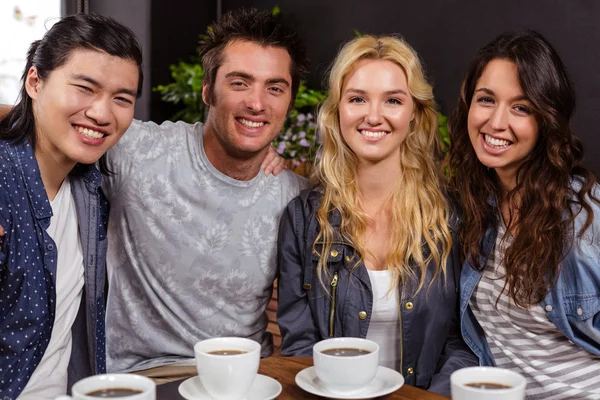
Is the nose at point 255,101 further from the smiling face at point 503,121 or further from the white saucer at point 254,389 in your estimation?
the white saucer at point 254,389

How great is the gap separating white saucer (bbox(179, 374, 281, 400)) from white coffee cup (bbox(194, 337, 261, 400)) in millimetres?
23

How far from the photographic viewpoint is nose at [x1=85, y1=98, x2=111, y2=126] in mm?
1923

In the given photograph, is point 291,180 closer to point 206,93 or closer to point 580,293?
point 206,93

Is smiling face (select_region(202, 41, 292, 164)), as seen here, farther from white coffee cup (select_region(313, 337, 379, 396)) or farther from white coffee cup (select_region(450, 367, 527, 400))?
white coffee cup (select_region(450, 367, 527, 400))

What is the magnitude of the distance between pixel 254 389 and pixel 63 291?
78cm

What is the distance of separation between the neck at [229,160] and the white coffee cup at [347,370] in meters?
1.00

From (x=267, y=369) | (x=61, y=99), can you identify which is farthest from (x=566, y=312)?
(x=61, y=99)

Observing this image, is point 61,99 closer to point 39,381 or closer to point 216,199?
point 216,199

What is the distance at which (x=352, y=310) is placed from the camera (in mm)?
2178

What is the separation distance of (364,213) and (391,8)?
91.8 inches

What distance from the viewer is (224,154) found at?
7.67 feet

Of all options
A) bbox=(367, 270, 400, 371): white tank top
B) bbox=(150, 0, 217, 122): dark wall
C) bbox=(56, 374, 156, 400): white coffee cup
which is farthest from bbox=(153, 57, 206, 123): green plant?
bbox=(56, 374, 156, 400): white coffee cup

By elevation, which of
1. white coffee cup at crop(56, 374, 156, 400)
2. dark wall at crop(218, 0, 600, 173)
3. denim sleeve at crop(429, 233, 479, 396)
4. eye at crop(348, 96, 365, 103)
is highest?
dark wall at crop(218, 0, 600, 173)

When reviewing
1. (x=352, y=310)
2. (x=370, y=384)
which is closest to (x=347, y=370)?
(x=370, y=384)
